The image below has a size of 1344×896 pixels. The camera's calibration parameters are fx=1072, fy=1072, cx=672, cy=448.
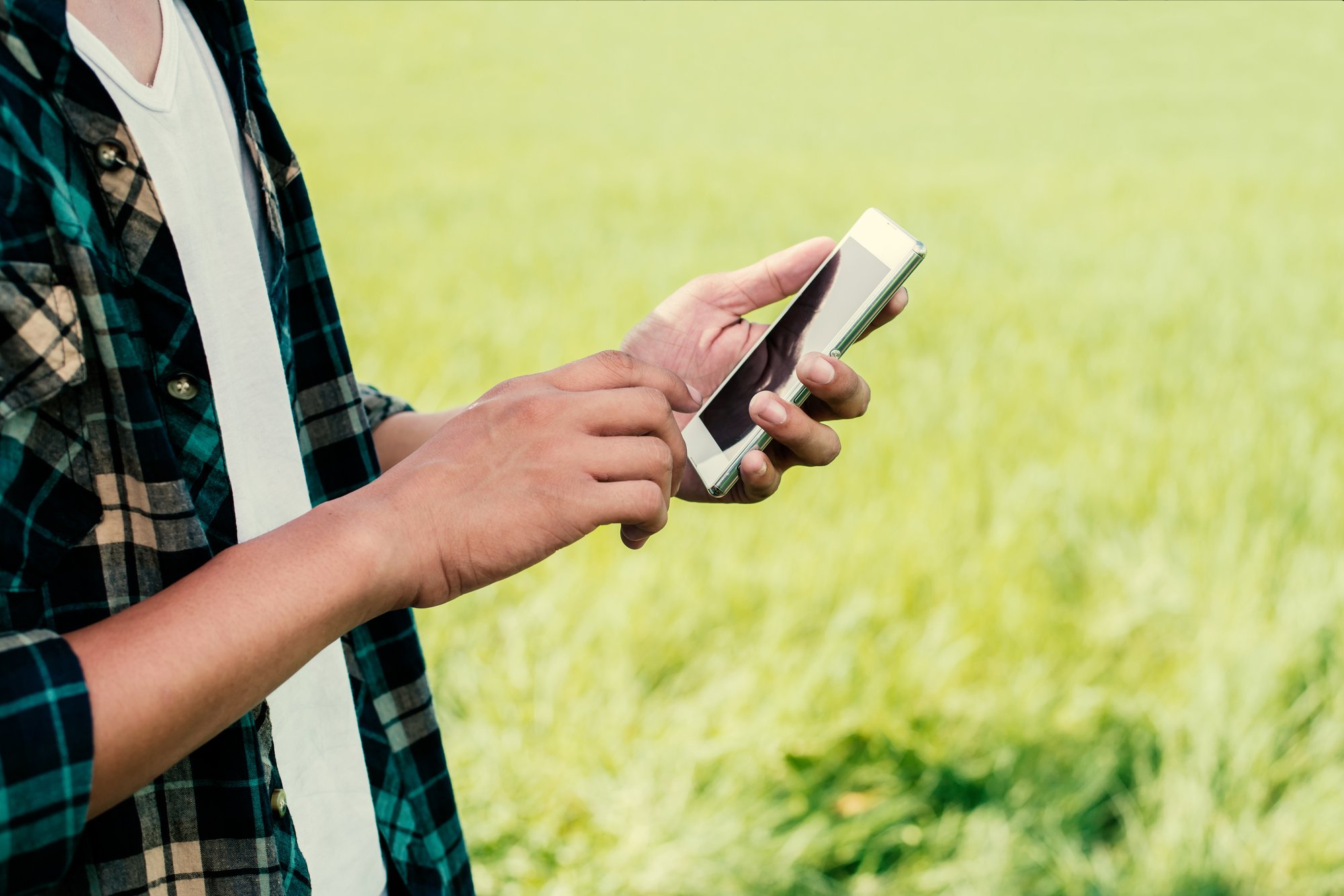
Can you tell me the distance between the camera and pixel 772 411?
41.9 inches

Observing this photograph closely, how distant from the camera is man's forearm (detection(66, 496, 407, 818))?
0.60m

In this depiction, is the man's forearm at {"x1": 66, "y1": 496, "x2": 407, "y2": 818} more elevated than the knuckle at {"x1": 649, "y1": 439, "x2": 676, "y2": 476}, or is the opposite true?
the knuckle at {"x1": 649, "y1": 439, "x2": 676, "y2": 476}

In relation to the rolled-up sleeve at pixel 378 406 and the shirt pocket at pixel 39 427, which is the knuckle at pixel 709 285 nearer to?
the rolled-up sleeve at pixel 378 406

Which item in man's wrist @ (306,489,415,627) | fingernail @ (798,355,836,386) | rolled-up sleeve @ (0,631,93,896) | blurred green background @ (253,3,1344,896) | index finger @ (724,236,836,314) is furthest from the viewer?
blurred green background @ (253,3,1344,896)

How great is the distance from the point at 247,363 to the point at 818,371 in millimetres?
529

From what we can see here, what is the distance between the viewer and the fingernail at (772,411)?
106cm

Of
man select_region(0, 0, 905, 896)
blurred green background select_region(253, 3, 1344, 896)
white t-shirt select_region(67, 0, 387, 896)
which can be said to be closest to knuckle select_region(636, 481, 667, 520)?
man select_region(0, 0, 905, 896)

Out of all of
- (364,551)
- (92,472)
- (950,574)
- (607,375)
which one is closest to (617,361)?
(607,375)

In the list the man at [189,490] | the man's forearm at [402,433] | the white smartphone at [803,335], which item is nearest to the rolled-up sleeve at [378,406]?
the man's forearm at [402,433]

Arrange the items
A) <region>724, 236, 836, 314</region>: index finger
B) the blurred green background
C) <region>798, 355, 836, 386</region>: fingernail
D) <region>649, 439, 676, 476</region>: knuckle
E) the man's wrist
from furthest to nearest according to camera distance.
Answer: the blurred green background → <region>724, 236, 836, 314</region>: index finger → <region>798, 355, 836, 386</region>: fingernail → <region>649, 439, 676, 476</region>: knuckle → the man's wrist

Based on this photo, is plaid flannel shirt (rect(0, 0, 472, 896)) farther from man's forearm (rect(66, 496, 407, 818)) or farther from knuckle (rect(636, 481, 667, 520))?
knuckle (rect(636, 481, 667, 520))

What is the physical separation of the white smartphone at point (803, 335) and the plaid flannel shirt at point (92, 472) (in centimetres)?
46

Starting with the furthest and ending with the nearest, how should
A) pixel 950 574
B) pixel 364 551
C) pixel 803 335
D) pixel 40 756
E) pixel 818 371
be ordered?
pixel 950 574
pixel 803 335
pixel 818 371
pixel 364 551
pixel 40 756

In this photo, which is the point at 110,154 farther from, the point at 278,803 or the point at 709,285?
the point at 709,285
